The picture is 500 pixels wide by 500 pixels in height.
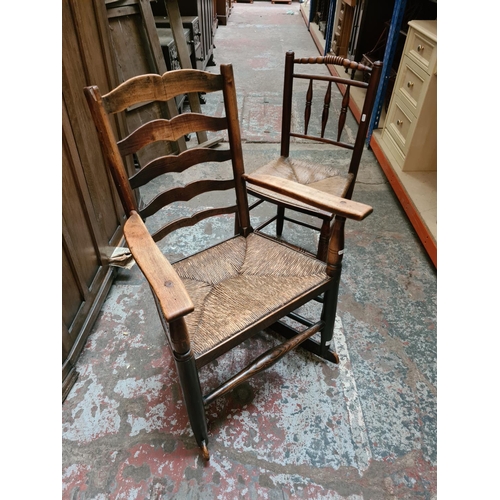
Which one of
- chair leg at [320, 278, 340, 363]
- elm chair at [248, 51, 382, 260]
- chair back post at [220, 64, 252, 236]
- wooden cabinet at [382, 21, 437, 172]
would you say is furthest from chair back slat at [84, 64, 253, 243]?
wooden cabinet at [382, 21, 437, 172]

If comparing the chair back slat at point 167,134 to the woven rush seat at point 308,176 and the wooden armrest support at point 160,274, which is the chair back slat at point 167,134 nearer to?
the wooden armrest support at point 160,274

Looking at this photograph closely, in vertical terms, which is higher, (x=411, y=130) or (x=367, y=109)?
(x=367, y=109)

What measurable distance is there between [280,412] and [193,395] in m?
0.44

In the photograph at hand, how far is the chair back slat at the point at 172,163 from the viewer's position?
114 cm

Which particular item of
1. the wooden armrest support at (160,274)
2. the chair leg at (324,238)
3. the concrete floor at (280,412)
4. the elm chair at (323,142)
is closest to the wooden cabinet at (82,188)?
the concrete floor at (280,412)

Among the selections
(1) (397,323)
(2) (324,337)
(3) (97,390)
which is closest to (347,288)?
(1) (397,323)

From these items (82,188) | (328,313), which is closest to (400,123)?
(328,313)

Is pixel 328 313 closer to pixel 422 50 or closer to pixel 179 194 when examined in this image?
pixel 179 194

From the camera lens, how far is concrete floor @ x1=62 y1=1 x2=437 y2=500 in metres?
1.12

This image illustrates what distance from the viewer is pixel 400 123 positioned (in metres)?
2.54

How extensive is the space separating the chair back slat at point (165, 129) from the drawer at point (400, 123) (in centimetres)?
161

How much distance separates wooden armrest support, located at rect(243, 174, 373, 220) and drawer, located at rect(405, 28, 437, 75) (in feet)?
4.98

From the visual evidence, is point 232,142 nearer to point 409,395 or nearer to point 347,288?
point 347,288

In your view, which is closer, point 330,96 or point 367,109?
point 367,109
